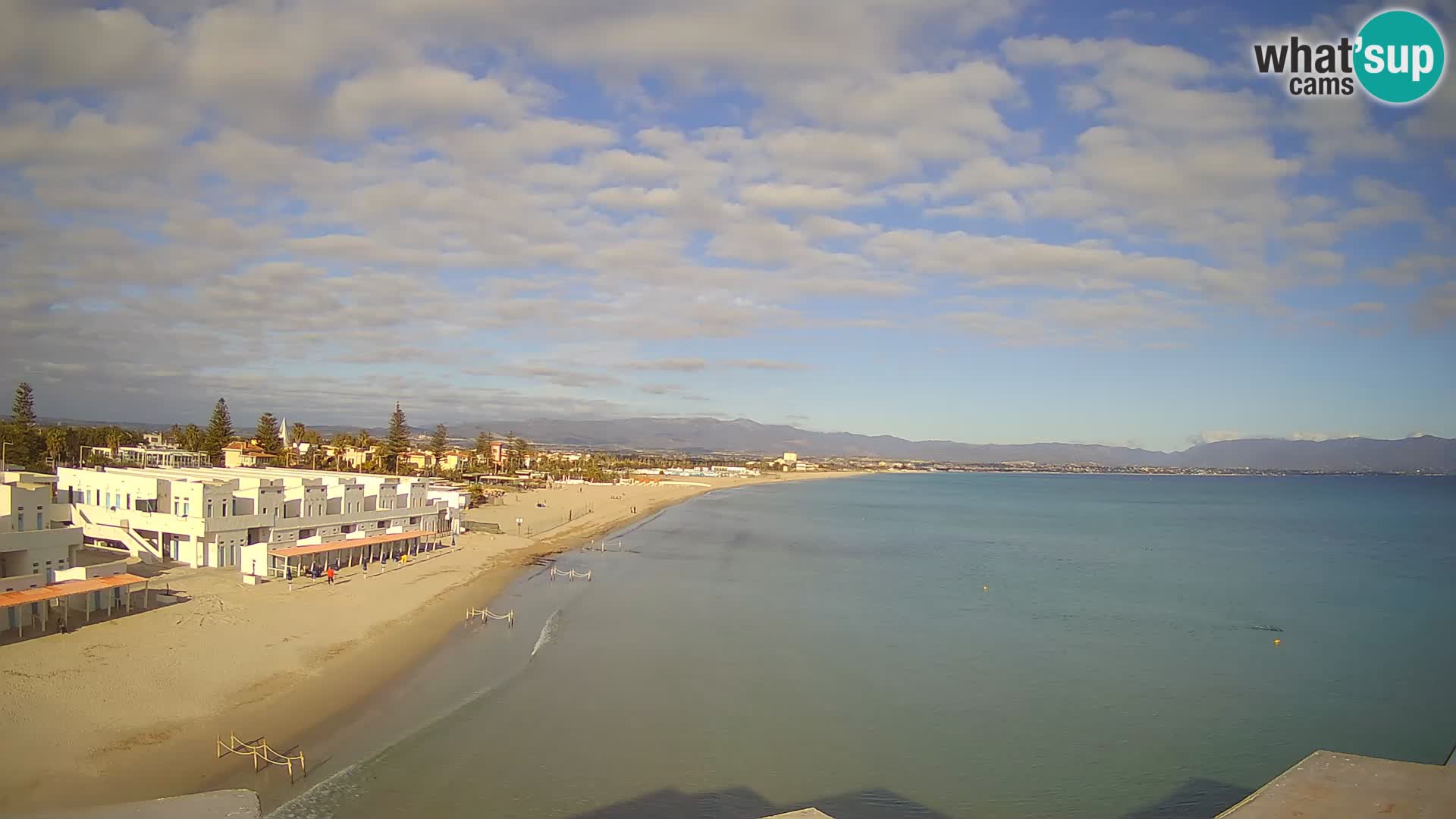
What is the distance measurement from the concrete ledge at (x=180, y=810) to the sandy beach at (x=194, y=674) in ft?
1.14

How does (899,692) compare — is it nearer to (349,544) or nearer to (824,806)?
(824,806)

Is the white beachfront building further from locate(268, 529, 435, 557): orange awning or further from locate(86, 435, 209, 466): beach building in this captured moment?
locate(86, 435, 209, 466): beach building

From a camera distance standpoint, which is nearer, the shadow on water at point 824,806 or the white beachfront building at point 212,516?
the shadow on water at point 824,806

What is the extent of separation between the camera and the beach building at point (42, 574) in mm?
18094

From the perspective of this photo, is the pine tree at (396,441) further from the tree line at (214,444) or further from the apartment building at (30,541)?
the apartment building at (30,541)

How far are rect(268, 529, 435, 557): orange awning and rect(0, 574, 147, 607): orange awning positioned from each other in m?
5.51

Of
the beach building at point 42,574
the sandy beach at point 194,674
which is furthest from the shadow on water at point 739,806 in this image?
the beach building at point 42,574

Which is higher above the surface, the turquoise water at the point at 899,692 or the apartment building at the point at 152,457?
the apartment building at the point at 152,457

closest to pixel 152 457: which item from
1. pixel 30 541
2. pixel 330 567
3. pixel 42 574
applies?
pixel 330 567

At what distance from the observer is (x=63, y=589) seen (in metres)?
18.7

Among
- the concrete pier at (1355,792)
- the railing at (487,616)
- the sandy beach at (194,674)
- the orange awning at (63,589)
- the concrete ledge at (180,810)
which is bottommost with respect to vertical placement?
the railing at (487,616)

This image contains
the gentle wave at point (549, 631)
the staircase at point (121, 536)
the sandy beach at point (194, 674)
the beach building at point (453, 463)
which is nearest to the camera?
the sandy beach at point (194, 674)

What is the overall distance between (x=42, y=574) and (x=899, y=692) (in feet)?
69.1

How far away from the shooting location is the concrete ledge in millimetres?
10883
